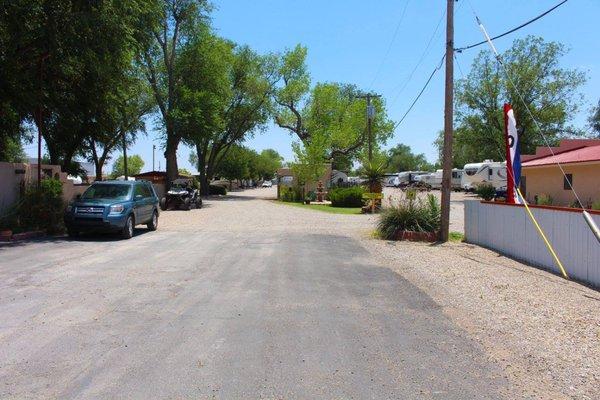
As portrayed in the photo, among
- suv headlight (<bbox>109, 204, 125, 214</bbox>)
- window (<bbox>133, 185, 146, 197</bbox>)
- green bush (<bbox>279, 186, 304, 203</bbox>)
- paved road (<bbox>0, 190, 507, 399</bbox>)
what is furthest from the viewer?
green bush (<bbox>279, 186, 304, 203</bbox>)

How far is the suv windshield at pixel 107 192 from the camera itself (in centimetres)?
1631

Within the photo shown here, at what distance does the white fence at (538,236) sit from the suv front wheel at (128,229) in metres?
9.83

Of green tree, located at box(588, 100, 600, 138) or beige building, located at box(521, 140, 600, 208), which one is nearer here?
beige building, located at box(521, 140, 600, 208)

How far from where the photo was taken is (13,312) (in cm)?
675

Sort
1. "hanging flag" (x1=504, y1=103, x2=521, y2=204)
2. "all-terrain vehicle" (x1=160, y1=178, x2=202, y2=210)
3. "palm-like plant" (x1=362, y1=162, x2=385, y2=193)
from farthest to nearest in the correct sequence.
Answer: "all-terrain vehicle" (x1=160, y1=178, x2=202, y2=210) → "palm-like plant" (x1=362, y1=162, x2=385, y2=193) → "hanging flag" (x1=504, y1=103, x2=521, y2=204)

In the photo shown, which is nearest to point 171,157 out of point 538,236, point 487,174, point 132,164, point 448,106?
point 487,174

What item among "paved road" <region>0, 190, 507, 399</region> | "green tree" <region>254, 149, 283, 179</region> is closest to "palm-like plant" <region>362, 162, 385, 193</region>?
"paved road" <region>0, 190, 507, 399</region>

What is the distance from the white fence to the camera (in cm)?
930

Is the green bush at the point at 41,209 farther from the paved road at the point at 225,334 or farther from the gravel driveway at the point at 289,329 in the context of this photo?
the paved road at the point at 225,334

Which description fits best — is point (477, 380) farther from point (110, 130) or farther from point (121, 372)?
point (110, 130)

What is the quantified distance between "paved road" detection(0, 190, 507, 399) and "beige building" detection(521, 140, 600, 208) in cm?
1848

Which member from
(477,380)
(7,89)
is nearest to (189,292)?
(477,380)

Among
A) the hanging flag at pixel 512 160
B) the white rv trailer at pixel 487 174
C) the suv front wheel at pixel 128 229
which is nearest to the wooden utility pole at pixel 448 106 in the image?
the hanging flag at pixel 512 160

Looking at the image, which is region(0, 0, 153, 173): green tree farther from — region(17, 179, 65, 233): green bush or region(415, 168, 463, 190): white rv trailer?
region(415, 168, 463, 190): white rv trailer
